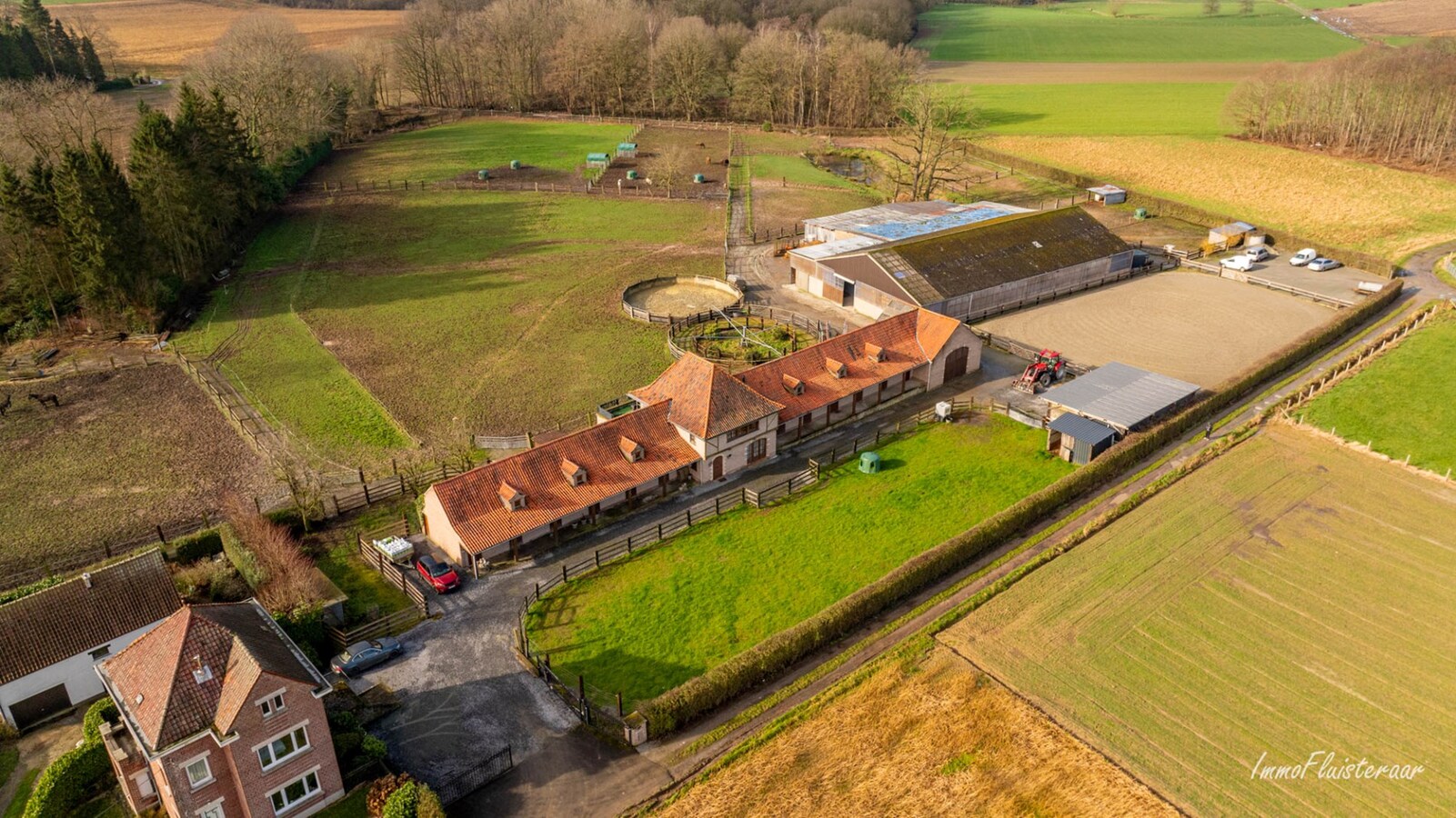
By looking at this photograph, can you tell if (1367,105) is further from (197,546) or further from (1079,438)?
(197,546)

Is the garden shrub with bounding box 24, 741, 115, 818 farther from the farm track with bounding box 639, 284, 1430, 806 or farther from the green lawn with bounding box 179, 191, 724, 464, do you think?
the green lawn with bounding box 179, 191, 724, 464

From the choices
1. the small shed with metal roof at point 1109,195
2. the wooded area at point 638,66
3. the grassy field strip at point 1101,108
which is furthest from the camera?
the wooded area at point 638,66

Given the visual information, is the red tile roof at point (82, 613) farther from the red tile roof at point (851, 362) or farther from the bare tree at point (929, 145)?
the bare tree at point (929, 145)

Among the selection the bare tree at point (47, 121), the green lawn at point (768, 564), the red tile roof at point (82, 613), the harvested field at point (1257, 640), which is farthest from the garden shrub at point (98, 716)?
the bare tree at point (47, 121)

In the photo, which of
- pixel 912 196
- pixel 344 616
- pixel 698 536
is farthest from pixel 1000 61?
pixel 344 616

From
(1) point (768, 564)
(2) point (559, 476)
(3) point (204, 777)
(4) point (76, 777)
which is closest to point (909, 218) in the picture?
(1) point (768, 564)
